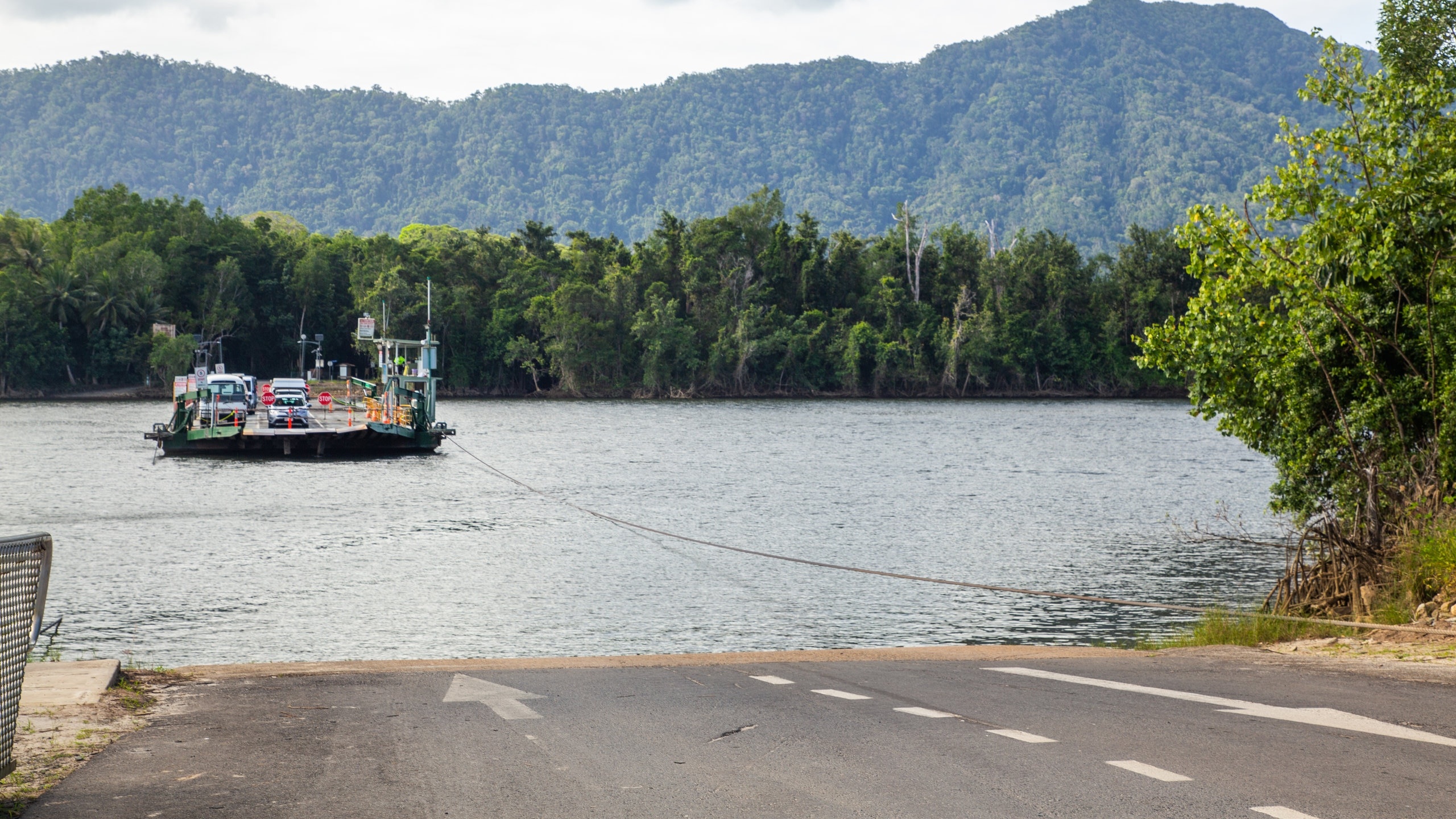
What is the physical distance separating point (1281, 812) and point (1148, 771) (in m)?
0.98

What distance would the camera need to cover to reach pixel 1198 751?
7.44 meters

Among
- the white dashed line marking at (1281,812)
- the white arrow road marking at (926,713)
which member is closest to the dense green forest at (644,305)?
the white arrow road marking at (926,713)

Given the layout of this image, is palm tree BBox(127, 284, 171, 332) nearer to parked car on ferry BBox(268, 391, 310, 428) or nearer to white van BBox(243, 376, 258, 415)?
white van BBox(243, 376, 258, 415)

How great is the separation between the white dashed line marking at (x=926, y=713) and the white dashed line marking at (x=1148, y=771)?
5.83 ft

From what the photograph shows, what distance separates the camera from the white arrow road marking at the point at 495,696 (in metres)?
9.17

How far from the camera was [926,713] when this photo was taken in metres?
9.10

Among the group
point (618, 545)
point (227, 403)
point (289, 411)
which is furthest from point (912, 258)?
point (618, 545)

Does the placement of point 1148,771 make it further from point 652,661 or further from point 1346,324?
point 1346,324

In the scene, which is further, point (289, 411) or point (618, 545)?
point (289, 411)

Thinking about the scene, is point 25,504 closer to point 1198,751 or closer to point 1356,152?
point 1356,152

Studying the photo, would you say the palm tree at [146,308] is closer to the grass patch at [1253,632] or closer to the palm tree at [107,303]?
the palm tree at [107,303]

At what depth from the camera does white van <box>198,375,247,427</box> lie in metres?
61.8

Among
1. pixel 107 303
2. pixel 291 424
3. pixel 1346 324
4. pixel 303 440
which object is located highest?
pixel 107 303

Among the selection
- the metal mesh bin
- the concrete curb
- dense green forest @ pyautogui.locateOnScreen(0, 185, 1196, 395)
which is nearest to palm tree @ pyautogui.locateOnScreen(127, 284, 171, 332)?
dense green forest @ pyautogui.locateOnScreen(0, 185, 1196, 395)
